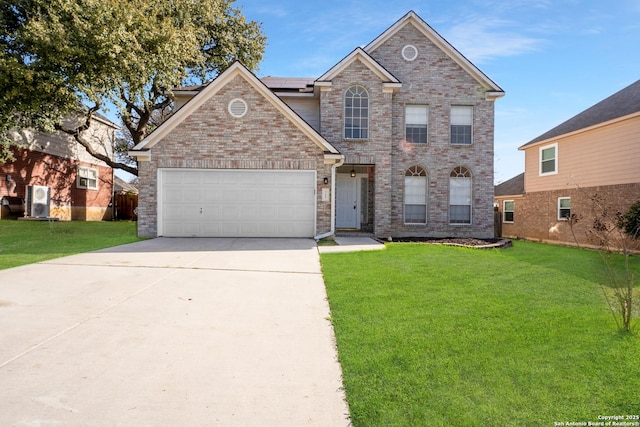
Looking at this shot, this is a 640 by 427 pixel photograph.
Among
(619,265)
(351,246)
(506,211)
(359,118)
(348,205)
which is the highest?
(359,118)

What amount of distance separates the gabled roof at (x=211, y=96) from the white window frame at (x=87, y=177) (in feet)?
50.4

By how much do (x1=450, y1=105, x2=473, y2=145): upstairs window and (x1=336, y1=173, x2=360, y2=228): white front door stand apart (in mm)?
4714

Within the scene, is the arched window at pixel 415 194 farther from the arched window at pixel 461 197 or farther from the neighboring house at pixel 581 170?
the neighboring house at pixel 581 170

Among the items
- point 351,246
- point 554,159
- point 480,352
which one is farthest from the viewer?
point 554,159

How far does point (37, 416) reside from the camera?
9.12ft

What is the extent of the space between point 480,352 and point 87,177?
29384 mm

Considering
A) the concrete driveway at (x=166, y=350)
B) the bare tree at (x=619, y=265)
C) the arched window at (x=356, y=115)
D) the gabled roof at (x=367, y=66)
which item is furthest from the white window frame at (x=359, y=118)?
the concrete driveway at (x=166, y=350)

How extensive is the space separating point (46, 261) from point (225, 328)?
21.5 feet

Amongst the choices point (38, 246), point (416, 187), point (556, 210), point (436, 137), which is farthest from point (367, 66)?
point (38, 246)

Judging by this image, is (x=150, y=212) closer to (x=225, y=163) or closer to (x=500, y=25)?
(x=225, y=163)

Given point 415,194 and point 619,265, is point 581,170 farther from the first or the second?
point 619,265

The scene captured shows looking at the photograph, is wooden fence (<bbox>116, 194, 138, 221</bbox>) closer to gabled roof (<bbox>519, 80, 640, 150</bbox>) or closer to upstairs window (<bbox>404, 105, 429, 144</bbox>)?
upstairs window (<bbox>404, 105, 429, 144</bbox>)

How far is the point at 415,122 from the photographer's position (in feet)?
55.7

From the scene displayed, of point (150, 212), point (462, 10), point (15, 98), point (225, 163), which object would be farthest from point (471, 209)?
point (15, 98)
